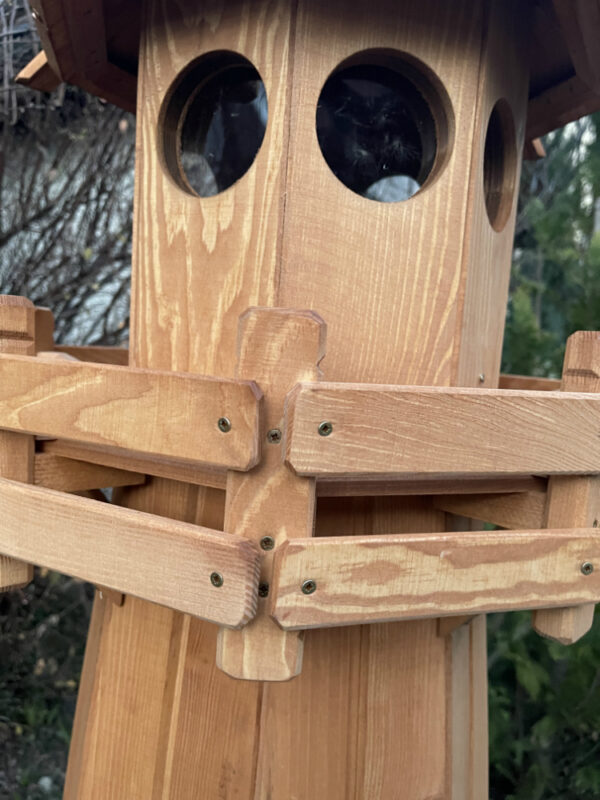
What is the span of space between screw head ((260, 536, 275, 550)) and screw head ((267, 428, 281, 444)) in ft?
0.43

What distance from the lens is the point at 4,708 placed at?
116 inches

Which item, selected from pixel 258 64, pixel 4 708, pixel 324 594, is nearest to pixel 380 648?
pixel 324 594

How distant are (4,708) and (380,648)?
7.63 feet

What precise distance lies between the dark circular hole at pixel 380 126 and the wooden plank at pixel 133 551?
0.70 metres

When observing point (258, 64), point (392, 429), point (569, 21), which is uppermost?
point (569, 21)

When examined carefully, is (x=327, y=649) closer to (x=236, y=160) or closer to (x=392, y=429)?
(x=392, y=429)

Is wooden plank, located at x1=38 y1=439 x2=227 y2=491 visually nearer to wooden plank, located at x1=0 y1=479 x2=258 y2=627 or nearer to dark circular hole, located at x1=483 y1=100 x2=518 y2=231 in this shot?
wooden plank, located at x1=0 y1=479 x2=258 y2=627

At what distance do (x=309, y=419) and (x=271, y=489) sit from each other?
117mm

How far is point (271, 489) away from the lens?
36.1 inches

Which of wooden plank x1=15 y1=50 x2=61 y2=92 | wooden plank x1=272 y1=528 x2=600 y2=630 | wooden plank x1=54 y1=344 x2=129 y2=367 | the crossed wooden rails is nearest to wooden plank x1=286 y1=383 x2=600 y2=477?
the crossed wooden rails

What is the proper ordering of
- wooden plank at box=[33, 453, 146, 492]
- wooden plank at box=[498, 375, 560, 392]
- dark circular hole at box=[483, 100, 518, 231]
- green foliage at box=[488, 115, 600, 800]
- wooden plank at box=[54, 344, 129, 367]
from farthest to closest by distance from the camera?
green foliage at box=[488, 115, 600, 800] → wooden plank at box=[54, 344, 129, 367] → wooden plank at box=[498, 375, 560, 392] → dark circular hole at box=[483, 100, 518, 231] → wooden plank at box=[33, 453, 146, 492]

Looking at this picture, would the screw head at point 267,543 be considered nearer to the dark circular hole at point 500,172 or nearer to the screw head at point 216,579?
the screw head at point 216,579

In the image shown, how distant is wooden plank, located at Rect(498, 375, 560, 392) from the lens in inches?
63.2

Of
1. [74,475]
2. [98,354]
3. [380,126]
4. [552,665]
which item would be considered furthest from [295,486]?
[552,665]
